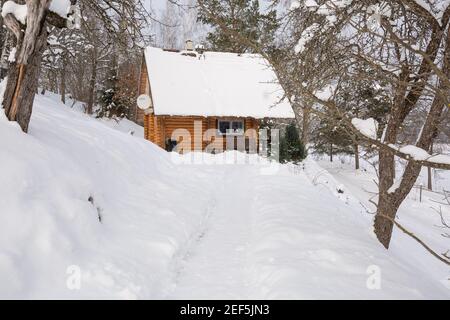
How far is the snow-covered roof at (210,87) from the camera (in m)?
19.2

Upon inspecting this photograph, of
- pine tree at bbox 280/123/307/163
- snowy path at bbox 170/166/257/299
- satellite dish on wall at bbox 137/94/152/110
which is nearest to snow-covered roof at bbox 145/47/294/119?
satellite dish on wall at bbox 137/94/152/110

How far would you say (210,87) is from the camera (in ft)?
67.7

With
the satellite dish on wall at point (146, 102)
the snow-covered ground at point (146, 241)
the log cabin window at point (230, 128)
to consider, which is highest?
the satellite dish on wall at point (146, 102)

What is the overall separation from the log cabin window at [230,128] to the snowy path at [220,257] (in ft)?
39.1

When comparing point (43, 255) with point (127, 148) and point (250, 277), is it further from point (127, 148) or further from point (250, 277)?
point (127, 148)

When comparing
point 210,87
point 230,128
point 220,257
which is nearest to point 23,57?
point 220,257

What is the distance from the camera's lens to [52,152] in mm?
5801

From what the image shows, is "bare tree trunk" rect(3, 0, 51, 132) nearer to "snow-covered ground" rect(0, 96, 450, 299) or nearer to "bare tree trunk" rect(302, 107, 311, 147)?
"snow-covered ground" rect(0, 96, 450, 299)

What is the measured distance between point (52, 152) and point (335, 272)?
15.0 ft

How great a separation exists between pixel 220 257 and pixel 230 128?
632 inches

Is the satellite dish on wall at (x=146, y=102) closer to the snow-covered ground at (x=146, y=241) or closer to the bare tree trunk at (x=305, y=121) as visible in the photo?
the bare tree trunk at (x=305, y=121)

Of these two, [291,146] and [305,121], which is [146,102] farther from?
[305,121]

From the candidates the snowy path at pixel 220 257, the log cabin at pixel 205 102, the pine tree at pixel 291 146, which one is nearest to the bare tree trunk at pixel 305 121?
the pine tree at pixel 291 146
